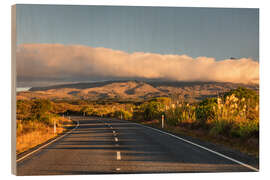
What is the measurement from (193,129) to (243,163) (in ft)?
38.5

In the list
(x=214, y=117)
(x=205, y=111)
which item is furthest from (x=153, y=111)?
(x=214, y=117)

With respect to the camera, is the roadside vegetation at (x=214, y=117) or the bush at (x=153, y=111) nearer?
the roadside vegetation at (x=214, y=117)

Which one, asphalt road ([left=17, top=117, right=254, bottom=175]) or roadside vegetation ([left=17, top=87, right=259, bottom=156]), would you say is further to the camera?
roadside vegetation ([left=17, top=87, right=259, bottom=156])

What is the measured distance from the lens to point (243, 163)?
9094 mm

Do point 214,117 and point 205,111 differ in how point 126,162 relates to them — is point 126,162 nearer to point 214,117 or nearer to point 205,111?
point 214,117

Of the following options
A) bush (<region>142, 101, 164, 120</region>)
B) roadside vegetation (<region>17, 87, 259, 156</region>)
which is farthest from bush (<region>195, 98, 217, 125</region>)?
bush (<region>142, 101, 164, 120</region>)

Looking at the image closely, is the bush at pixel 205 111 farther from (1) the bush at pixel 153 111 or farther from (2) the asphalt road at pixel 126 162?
(1) the bush at pixel 153 111

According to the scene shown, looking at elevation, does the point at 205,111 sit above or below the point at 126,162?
above

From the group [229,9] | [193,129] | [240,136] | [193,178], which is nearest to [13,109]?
[193,178]

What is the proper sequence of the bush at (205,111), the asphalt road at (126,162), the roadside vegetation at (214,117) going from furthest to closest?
the bush at (205,111)
the roadside vegetation at (214,117)
the asphalt road at (126,162)

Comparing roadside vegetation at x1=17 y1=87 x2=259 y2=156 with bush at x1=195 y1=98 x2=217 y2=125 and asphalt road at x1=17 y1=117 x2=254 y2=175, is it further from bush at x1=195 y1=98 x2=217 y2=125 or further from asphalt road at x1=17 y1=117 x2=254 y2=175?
asphalt road at x1=17 y1=117 x2=254 y2=175

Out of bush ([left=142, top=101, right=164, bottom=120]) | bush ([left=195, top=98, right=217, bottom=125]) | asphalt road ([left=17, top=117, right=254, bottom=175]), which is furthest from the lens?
bush ([left=142, top=101, right=164, bottom=120])

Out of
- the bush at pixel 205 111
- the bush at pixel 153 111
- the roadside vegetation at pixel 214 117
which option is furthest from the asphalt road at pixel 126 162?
the bush at pixel 153 111

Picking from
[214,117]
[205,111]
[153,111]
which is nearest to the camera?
[214,117]
